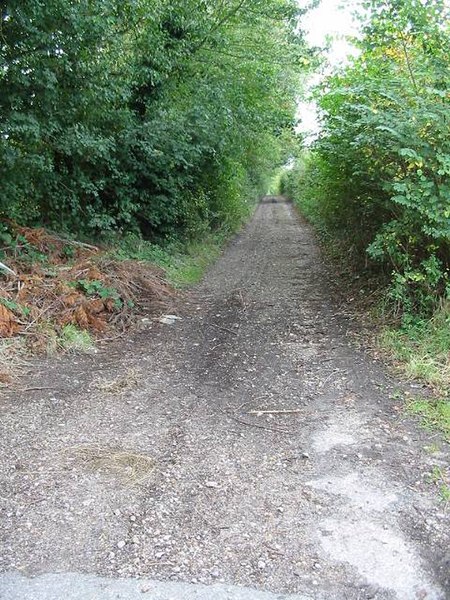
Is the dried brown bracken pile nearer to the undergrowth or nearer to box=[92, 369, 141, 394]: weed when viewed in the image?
the undergrowth

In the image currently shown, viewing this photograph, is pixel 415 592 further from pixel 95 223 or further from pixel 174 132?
pixel 174 132

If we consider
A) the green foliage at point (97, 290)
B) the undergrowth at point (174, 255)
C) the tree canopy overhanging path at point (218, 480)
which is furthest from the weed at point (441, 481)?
the undergrowth at point (174, 255)

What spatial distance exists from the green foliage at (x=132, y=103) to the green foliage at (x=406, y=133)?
3277 mm

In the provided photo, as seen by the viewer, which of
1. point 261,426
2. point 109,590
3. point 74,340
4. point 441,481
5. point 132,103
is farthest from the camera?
point 132,103

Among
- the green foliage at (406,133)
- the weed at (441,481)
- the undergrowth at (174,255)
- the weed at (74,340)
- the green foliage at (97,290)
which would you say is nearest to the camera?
the weed at (441,481)

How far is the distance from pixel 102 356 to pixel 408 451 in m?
3.49

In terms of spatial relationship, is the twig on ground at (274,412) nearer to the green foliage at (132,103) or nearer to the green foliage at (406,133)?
the green foliage at (406,133)

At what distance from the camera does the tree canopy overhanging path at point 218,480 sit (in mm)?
2635

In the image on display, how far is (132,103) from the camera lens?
1047 cm

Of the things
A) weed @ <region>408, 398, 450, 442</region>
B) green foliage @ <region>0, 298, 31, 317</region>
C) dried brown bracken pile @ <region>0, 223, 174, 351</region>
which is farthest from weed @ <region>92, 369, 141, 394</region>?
weed @ <region>408, 398, 450, 442</region>

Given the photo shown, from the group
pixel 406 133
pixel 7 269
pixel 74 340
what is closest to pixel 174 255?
pixel 7 269

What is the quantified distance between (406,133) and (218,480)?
4.07 meters

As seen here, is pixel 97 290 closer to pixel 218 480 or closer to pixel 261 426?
pixel 261 426

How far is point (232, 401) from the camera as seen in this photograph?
4773mm
